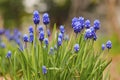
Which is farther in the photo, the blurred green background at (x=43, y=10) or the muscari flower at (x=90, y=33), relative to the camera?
the blurred green background at (x=43, y=10)

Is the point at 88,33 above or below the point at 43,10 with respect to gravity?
below

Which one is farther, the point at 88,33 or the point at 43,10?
the point at 43,10

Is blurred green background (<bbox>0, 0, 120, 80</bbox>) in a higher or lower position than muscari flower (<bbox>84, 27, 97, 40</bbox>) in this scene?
higher

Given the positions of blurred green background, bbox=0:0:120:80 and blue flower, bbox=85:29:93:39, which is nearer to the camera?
blue flower, bbox=85:29:93:39

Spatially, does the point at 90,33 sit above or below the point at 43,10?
below

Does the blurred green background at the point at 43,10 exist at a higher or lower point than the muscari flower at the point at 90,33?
higher

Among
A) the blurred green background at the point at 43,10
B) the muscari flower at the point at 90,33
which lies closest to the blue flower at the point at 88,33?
the muscari flower at the point at 90,33

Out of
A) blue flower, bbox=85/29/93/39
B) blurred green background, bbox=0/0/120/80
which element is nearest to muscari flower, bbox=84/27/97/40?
blue flower, bbox=85/29/93/39

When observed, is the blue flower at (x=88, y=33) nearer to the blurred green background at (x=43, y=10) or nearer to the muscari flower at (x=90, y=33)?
the muscari flower at (x=90, y=33)

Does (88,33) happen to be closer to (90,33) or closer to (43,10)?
(90,33)

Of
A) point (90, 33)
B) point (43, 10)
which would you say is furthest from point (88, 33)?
point (43, 10)

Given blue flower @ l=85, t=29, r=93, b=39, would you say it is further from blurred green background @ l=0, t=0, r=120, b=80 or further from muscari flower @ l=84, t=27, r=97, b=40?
blurred green background @ l=0, t=0, r=120, b=80

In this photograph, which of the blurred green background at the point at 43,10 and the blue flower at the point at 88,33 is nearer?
the blue flower at the point at 88,33

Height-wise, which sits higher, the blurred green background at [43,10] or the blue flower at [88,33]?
the blurred green background at [43,10]
